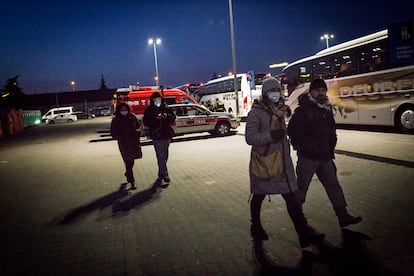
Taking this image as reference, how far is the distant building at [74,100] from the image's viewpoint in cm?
8700

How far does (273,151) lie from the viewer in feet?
12.2

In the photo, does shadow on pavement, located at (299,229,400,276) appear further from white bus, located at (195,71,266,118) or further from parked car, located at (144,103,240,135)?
white bus, located at (195,71,266,118)

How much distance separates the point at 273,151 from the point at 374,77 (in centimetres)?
1173

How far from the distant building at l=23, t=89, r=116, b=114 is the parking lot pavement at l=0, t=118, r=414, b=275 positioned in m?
82.0

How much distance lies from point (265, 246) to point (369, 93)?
1191 cm

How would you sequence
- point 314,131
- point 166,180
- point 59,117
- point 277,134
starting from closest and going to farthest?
point 277,134 < point 314,131 < point 166,180 < point 59,117

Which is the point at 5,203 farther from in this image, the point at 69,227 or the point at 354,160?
the point at 354,160

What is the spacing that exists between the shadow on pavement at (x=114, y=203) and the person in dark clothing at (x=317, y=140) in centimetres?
306

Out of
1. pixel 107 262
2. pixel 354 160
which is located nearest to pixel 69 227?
pixel 107 262

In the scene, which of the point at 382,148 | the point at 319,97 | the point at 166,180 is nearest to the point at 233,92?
the point at 382,148

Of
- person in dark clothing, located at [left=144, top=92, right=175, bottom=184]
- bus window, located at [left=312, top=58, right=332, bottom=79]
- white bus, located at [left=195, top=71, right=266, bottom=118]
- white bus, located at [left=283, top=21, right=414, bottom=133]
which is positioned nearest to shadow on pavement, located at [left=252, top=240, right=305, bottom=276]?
person in dark clothing, located at [left=144, top=92, right=175, bottom=184]

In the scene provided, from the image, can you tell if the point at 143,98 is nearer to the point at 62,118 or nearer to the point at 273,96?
the point at 273,96

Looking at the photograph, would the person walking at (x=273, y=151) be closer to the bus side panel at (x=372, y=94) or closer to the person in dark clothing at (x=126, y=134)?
the person in dark clothing at (x=126, y=134)

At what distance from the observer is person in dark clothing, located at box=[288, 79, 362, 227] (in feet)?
13.1
